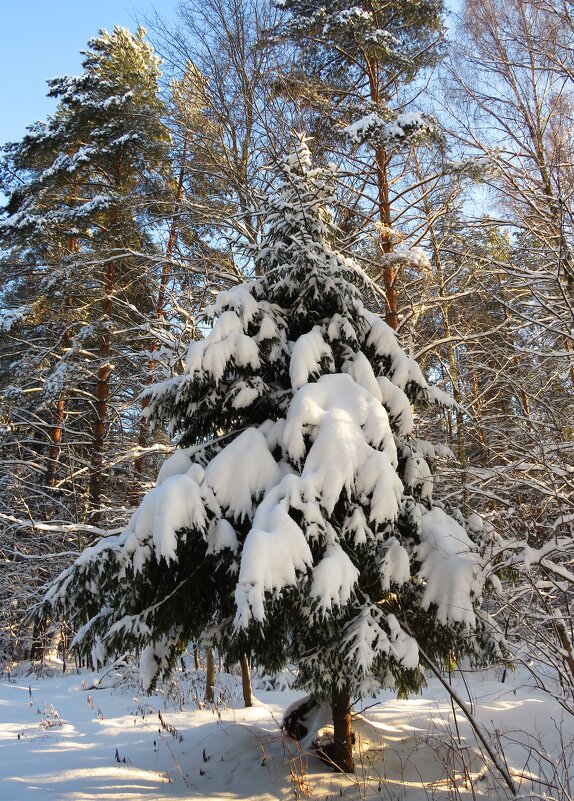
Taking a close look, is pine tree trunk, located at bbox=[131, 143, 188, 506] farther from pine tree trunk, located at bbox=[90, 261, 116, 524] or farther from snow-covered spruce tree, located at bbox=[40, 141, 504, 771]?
snow-covered spruce tree, located at bbox=[40, 141, 504, 771]

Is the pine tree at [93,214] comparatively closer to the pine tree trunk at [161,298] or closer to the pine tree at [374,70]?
the pine tree trunk at [161,298]

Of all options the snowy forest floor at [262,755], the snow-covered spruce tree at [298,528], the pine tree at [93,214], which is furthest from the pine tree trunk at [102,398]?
the snow-covered spruce tree at [298,528]

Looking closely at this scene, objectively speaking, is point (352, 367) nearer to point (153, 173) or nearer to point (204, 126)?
point (204, 126)

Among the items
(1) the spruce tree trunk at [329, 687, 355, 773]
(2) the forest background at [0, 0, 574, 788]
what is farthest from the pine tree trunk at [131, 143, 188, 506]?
(1) the spruce tree trunk at [329, 687, 355, 773]

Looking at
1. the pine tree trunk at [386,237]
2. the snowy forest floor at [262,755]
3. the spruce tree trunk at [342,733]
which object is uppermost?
the pine tree trunk at [386,237]

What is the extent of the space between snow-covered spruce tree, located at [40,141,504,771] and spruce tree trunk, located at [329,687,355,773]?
1 cm

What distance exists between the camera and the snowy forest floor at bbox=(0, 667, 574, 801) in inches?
161

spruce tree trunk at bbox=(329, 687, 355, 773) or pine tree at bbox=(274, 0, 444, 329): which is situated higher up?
pine tree at bbox=(274, 0, 444, 329)

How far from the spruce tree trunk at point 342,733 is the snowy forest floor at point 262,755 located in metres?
0.12

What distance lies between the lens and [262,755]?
15.8 feet

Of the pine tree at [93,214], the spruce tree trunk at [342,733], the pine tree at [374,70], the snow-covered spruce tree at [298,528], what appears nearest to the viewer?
the snow-covered spruce tree at [298,528]

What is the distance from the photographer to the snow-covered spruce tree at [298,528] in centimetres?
362

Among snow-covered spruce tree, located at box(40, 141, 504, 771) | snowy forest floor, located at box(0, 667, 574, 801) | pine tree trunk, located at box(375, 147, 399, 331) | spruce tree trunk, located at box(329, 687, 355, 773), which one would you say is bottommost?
snowy forest floor, located at box(0, 667, 574, 801)

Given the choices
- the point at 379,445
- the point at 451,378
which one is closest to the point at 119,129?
the point at 451,378
